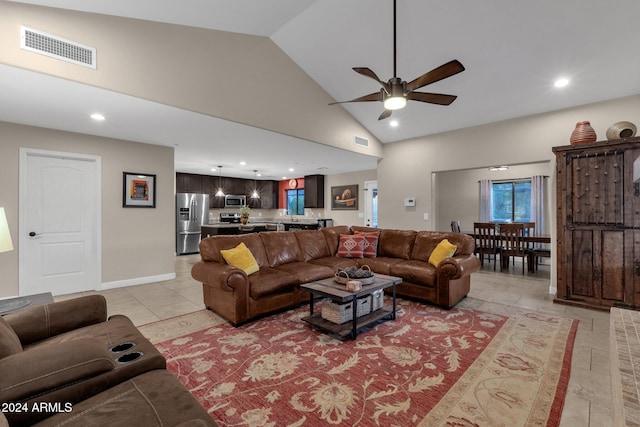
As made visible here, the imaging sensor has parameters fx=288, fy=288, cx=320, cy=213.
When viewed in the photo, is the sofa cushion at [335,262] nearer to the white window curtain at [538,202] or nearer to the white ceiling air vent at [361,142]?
the white ceiling air vent at [361,142]

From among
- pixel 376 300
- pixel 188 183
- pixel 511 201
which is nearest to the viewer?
pixel 376 300

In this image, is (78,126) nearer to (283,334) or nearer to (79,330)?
(79,330)

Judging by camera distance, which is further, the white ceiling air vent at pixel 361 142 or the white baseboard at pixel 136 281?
the white ceiling air vent at pixel 361 142

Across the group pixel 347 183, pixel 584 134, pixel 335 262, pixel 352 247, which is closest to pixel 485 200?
pixel 347 183

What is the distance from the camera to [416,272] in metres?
3.76

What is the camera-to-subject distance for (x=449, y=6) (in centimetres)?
299

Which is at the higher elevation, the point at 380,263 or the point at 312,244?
the point at 312,244

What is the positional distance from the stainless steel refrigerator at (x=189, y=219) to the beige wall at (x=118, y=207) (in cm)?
266

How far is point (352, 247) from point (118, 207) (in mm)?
3841

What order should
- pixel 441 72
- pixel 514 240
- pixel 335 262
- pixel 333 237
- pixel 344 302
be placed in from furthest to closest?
pixel 514 240, pixel 333 237, pixel 335 262, pixel 344 302, pixel 441 72

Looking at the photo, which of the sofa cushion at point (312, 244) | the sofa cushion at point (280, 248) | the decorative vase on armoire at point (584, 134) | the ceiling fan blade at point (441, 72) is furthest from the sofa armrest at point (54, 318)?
the decorative vase on armoire at point (584, 134)

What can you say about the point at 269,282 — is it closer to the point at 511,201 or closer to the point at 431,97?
the point at 431,97

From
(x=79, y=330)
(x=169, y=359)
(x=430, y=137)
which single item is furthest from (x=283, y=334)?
(x=430, y=137)

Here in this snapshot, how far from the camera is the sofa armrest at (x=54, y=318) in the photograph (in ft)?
5.57
